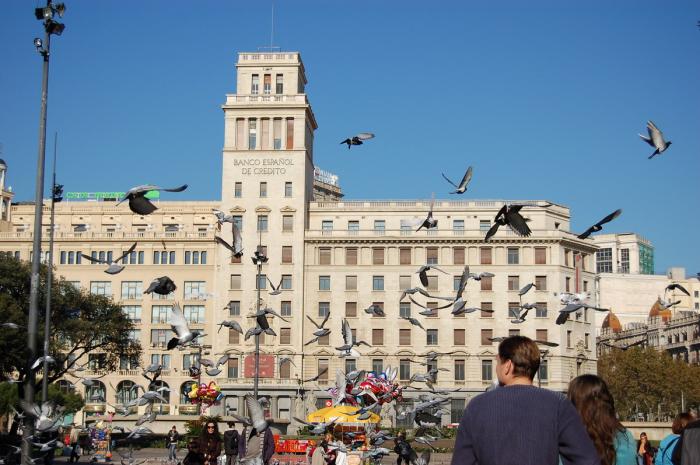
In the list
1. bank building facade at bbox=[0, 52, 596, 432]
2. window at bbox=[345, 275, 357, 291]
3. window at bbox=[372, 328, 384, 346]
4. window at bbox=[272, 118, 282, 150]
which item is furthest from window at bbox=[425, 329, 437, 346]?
window at bbox=[272, 118, 282, 150]

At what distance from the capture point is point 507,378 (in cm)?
593

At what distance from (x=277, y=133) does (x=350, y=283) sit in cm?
1499

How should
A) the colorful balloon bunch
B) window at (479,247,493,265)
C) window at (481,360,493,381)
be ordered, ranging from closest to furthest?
1. the colorful balloon bunch
2. window at (481,360,493,381)
3. window at (479,247,493,265)

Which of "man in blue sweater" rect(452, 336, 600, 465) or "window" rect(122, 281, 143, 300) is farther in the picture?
"window" rect(122, 281, 143, 300)

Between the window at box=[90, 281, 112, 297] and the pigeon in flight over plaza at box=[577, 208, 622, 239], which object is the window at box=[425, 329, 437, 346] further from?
the pigeon in flight over plaza at box=[577, 208, 622, 239]

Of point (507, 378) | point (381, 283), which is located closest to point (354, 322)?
point (381, 283)

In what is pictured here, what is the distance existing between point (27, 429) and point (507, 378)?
15173 mm

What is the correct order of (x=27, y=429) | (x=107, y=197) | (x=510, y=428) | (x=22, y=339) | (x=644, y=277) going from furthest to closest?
(x=644, y=277), (x=107, y=197), (x=22, y=339), (x=27, y=429), (x=510, y=428)

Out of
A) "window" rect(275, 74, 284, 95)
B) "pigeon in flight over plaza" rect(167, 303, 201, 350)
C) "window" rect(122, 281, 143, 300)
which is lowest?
"pigeon in flight over plaza" rect(167, 303, 201, 350)

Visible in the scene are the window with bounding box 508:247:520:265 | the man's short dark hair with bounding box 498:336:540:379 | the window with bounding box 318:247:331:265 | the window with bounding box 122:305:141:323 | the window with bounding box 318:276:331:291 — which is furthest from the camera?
the window with bounding box 122:305:141:323

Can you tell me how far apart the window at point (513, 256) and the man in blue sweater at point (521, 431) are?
88547 mm

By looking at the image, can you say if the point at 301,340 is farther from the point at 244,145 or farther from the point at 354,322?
the point at 244,145

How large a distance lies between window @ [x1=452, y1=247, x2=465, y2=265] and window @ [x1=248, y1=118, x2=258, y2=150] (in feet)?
66.4

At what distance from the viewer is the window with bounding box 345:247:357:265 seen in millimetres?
94188
